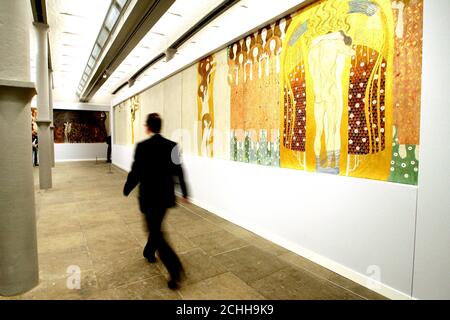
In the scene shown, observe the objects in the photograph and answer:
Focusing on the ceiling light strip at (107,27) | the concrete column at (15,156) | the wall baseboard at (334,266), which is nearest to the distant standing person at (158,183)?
the concrete column at (15,156)

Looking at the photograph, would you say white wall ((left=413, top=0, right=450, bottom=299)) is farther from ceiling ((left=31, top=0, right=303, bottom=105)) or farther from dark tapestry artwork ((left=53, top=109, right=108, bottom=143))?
dark tapestry artwork ((left=53, top=109, right=108, bottom=143))

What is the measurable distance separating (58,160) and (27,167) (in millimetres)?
16818

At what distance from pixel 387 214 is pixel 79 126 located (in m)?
18.8

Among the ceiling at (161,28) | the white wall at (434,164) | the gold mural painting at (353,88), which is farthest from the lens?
the ceiling at (161,28)

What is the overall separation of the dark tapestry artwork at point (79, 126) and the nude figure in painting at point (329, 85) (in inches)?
691

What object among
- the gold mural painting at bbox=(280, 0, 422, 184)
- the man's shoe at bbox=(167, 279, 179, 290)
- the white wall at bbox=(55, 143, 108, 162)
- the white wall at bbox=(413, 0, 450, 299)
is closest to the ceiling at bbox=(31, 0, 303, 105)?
the gold mural painting at bbox=(280, 0, 422, 184)

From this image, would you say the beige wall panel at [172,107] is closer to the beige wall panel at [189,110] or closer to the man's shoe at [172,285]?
the beige wall panel at [189,110]

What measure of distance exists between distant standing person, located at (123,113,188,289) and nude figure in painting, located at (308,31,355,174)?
1.78 meters

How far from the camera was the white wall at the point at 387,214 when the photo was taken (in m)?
2.21

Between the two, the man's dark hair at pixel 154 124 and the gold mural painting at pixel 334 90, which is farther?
the man's dark hair at pixel 154 124

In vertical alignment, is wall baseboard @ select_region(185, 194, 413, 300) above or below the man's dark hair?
below

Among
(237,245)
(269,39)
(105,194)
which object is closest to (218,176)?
(237,245)

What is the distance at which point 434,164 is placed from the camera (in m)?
2.24

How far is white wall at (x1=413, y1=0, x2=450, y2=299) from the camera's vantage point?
2172 millimetres
